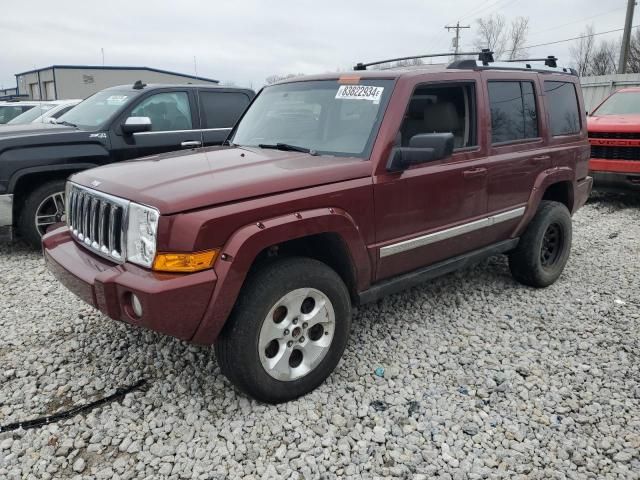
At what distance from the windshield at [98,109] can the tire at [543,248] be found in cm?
464

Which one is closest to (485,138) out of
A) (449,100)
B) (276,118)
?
(449,100)

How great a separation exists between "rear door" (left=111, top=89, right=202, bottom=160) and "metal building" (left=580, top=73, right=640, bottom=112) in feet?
46.6

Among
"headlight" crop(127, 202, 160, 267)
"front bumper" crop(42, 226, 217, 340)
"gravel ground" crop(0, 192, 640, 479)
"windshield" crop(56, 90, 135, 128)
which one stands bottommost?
"gravel ground" crop(0, 192, 640, 479)

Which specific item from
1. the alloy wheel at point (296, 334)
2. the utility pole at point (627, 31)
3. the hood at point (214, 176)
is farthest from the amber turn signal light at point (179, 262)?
the utility pole at point (627, 31)

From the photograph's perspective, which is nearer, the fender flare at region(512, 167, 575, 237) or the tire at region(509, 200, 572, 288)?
the fender flare at region(512, 167, 575, 237)

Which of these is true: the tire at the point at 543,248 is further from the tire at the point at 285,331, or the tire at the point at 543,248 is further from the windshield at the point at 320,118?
the tire at the point at 285,331

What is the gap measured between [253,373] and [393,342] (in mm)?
1308

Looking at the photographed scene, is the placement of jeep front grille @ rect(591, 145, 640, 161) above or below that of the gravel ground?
above

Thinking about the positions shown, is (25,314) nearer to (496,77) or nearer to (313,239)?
(313,239)

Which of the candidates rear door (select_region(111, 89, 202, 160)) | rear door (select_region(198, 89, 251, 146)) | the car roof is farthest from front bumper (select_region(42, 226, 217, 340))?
rear door (select_region(198, 89, 251, 146))

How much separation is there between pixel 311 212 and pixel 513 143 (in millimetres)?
2155

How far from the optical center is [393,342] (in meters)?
3.72

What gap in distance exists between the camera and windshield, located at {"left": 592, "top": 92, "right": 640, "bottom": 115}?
882cm

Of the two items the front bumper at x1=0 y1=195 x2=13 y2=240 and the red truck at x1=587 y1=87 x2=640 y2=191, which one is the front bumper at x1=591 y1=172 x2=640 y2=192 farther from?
the front bumper at x1=0 y1=195 x2=13 y2=240
